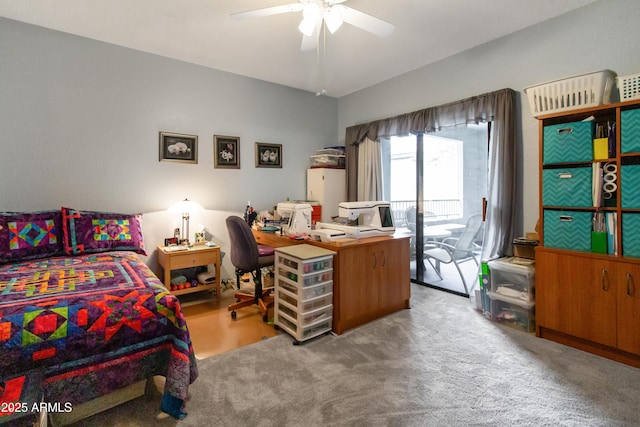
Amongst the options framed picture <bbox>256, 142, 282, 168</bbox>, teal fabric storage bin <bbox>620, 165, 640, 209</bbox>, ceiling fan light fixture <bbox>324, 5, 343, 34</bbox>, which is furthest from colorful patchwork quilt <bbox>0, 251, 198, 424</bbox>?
teal fabric storage bin <bbox>620, 165, 640, 209</bbox>

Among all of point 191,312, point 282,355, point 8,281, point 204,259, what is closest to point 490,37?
point 282,355

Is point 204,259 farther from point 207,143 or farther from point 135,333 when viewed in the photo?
point 135,333

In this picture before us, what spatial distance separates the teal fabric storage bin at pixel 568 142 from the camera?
221 cm

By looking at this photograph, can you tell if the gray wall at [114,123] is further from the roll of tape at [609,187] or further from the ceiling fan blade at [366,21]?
the roll of tape at [609,187]

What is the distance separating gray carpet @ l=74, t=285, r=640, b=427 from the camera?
160 centimetres

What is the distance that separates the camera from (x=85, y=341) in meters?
1.47

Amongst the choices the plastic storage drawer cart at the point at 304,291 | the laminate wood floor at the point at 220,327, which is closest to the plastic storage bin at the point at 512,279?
the plastic storage drawer cart at the point at 304,291

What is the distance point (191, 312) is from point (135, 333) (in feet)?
5.15

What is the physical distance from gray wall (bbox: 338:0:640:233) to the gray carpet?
130cm

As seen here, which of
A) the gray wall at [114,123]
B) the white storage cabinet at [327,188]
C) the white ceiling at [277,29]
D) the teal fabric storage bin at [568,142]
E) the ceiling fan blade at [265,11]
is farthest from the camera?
the white storage cabinet at [327,188]

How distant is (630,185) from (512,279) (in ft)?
3.60

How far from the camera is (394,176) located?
425 cm

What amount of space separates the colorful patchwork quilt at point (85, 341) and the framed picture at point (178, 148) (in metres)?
1.83

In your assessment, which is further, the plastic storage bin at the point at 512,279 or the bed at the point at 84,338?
the plastic storage bin at the point at 512,279
